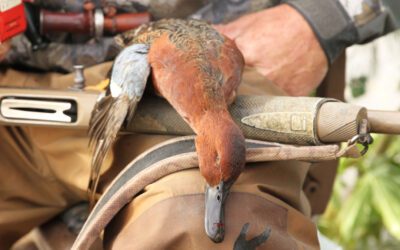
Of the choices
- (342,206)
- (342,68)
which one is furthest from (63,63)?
(342,206)

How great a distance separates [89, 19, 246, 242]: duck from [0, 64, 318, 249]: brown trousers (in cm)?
5

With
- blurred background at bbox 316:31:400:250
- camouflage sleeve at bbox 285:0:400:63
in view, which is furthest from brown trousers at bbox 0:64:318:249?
blurred background at bbox 316:31:400:250

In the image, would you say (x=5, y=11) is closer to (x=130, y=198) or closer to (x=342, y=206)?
(x=130, y=198)

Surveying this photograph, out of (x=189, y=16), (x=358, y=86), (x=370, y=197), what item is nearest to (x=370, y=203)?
(x=370, y=197)

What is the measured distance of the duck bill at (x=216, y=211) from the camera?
175 centimetres

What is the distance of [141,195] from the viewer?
1.89 m

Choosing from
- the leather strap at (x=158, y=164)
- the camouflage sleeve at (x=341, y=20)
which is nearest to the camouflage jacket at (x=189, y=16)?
the camouflage sleeve at (x=341, y=20)

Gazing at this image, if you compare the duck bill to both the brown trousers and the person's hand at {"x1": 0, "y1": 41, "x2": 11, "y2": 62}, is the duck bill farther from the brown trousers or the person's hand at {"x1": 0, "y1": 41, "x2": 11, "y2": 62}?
the person's hand at {"x1": 0, "y1": 41, "x2": 11, "y2": 62}

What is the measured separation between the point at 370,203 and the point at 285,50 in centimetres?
116

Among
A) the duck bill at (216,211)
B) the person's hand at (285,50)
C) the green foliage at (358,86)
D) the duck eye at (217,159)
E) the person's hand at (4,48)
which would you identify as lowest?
the green foliage at (358,86)

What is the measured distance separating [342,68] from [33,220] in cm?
100

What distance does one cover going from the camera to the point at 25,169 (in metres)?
2.38

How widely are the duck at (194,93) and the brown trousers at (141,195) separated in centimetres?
5

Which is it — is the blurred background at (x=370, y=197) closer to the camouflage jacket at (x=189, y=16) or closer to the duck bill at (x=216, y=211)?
the camouflage jacket at (x=189, y=16)
